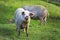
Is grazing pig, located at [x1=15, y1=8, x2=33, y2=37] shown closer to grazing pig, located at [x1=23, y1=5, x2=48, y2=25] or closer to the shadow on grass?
the shadow on grass

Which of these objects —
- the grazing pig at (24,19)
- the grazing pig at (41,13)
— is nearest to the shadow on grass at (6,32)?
the grazing pig at (24,19)

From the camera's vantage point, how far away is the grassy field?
40.3 feet

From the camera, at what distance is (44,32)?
530 inches

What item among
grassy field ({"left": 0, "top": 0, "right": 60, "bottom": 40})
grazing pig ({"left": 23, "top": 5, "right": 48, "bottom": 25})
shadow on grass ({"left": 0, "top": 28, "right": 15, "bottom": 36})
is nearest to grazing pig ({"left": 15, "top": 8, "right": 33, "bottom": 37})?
grassy field ({"left": 0, "top": 0, "right": 60, "bottom": 40})

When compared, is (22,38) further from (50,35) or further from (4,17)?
(4,17)

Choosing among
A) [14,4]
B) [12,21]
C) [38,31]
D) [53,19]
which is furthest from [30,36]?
[14,4]

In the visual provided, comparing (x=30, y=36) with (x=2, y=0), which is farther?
(x=2, y=0)

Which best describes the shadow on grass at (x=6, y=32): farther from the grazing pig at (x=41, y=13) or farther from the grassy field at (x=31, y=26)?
the grazing pig at (x=41, y=13)

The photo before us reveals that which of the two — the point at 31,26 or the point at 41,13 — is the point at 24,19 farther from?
the point at 41,13

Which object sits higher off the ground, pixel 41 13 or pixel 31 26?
pixel 41 13

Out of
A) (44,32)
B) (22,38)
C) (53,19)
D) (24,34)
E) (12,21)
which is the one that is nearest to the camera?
(22,38)

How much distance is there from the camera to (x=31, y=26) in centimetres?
1537

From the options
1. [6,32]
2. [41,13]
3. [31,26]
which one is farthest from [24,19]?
[41,13]

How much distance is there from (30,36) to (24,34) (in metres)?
0.45
